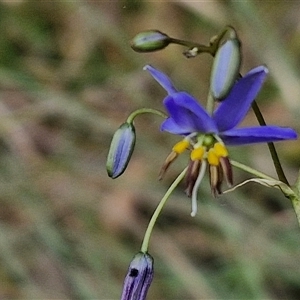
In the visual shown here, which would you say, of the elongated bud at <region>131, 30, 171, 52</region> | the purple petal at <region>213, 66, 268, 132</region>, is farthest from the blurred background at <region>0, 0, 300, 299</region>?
the purple petal at <region>213, 66, 268, 132</region>

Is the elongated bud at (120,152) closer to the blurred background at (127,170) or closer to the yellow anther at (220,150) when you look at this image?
the yellow anther at (220,150)

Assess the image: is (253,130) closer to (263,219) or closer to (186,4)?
(263,219)

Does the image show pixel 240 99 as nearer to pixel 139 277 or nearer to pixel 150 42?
pixel 150 42

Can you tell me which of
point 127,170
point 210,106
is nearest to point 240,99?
point 210,106

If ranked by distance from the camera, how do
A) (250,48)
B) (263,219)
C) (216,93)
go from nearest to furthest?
(216,93) < (263,219) < (250,48)

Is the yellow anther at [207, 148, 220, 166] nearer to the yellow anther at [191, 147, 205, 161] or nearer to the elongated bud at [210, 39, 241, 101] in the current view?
the yellow anther at [191, 147, 205, 161]

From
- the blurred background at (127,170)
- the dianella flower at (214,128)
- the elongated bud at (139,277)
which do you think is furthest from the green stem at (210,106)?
the blurred background at (127,170)

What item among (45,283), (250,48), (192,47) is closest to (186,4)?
(250,48)
